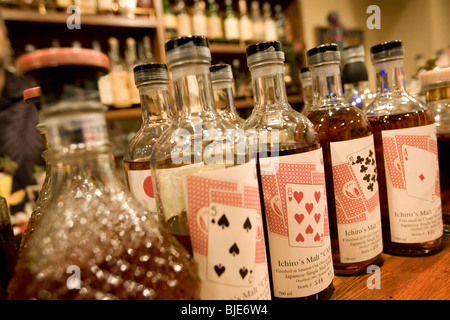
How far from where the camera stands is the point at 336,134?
562 mm

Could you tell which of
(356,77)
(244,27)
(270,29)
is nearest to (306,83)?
(356,77)

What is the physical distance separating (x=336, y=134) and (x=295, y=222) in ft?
0.62

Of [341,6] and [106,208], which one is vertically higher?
[341,6]

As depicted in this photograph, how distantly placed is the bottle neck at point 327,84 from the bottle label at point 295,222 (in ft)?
0.54

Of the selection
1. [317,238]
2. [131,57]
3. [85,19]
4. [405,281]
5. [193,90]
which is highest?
[85,19]

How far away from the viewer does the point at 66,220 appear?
361 mm

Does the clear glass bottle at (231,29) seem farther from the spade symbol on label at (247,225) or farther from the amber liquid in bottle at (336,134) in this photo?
the spade symbol on label at (247,225)

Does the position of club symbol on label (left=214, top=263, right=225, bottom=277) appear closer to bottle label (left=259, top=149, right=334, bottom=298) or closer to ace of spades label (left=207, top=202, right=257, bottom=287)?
ace of spades label (left=207, top=202, right=257, bottom=287)

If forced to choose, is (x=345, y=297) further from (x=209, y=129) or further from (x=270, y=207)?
(x=209, y=129)

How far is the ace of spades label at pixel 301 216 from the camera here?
0.47m

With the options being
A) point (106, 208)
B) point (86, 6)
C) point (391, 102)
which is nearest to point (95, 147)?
point (106, 208)

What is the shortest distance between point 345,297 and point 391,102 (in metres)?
0.38

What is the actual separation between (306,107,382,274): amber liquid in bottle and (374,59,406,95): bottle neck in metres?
0.14

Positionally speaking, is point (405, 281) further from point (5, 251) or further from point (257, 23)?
point (257, 23)
